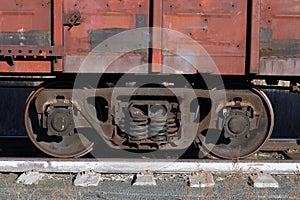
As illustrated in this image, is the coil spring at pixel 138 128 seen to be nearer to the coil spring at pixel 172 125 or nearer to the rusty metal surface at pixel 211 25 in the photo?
the coil spring at pixel 172 125

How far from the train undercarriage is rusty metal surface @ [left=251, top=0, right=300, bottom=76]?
1.58ft

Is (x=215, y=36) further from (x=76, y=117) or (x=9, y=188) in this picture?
(x=9, y=188)

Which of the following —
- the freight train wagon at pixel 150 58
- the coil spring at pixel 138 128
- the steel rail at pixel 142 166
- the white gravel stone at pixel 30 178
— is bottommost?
the white gravel stone at pixel 30 178

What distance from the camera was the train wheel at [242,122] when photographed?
22.5ft

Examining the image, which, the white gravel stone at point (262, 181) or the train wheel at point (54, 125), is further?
the train wheel at point (54, 125)

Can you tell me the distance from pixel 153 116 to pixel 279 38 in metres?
1.93

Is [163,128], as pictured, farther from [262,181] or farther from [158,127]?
[262,181]

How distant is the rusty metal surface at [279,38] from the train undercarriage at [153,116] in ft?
1.58

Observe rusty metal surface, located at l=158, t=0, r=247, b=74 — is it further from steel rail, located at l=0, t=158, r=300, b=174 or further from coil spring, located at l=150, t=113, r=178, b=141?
steel rail, located at l=0, t=158, r=300, b=174

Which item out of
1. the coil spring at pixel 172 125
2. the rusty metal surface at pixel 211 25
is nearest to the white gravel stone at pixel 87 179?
the coil spring at pixel 172 125

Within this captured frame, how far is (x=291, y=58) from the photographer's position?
6.69 m

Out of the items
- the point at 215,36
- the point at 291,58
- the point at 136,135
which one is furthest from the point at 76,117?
the point at 291,58

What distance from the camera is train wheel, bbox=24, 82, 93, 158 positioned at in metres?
6.84

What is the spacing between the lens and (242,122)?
682 centimetres
